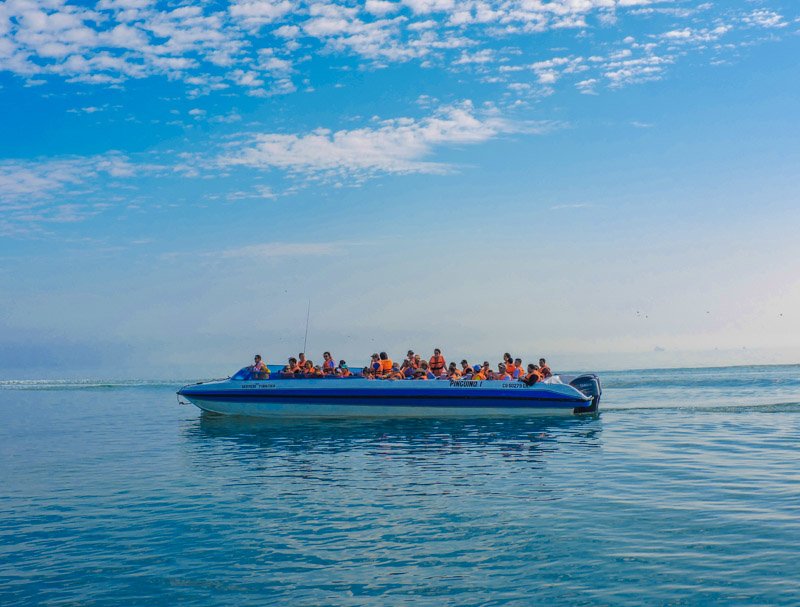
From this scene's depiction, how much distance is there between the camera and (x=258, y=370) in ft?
86.2

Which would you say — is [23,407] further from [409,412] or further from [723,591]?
[723,591]

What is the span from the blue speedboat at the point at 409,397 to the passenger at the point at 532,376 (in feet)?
0.61

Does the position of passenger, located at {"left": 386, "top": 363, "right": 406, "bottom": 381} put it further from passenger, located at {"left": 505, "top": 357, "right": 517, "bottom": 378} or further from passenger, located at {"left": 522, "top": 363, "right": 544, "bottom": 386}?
passenger, located at {"left": 522, "top": 363, "right": 544, "bottom": 386}

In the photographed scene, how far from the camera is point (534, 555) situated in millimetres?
8500

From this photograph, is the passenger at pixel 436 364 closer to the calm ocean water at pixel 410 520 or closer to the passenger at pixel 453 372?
the passenger at pixel 453 372

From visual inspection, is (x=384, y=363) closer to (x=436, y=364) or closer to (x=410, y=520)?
(x=436, y=364)

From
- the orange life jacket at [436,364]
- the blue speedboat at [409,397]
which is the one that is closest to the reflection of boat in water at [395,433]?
the blue speedboat at [409,397]

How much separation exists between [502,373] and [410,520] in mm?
16383

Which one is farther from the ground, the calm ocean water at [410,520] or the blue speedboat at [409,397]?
the blue speedboat at [409,397]

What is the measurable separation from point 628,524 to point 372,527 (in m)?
3.40

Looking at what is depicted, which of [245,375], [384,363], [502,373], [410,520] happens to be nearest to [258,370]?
[245,375]

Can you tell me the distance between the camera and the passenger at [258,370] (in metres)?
26.1

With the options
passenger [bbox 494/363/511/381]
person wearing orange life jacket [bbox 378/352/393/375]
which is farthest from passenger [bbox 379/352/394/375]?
passenger [bbox 494/363/511/381]

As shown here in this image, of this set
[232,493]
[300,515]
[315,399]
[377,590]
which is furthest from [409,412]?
[377,590]
